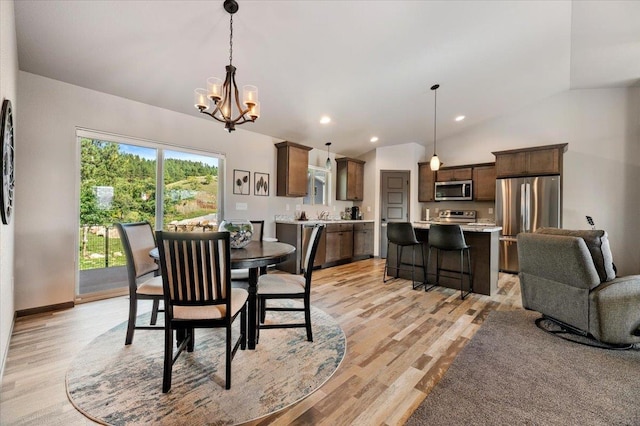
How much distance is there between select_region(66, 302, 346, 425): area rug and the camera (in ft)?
4.87

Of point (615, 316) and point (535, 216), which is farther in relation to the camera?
point (535, 216)

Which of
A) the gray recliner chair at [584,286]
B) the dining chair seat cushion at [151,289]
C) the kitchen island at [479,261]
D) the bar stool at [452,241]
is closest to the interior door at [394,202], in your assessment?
the kitchen island at [479,261]

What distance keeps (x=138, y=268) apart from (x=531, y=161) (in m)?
6.12

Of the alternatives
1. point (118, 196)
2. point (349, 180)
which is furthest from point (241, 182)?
point (349, 180)

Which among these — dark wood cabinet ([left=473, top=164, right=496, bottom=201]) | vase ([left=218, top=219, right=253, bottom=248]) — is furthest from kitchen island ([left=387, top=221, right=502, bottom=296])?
vase ([left=218, top=219, right=253, bottom=248])

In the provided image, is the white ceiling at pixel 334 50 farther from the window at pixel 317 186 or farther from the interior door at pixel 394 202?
the interior door at pixel 394 202

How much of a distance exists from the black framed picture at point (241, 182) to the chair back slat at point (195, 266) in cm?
297

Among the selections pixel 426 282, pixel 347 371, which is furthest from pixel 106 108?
pixel 426 282

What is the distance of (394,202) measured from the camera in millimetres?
6340

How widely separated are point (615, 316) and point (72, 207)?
534cm

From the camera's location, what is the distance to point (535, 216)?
4.69 m

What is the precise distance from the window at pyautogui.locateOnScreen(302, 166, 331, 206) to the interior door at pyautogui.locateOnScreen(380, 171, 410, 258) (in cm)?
134

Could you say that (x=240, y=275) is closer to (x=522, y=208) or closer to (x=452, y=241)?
(x=452, y=241)

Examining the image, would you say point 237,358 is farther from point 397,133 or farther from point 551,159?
point 551,159
